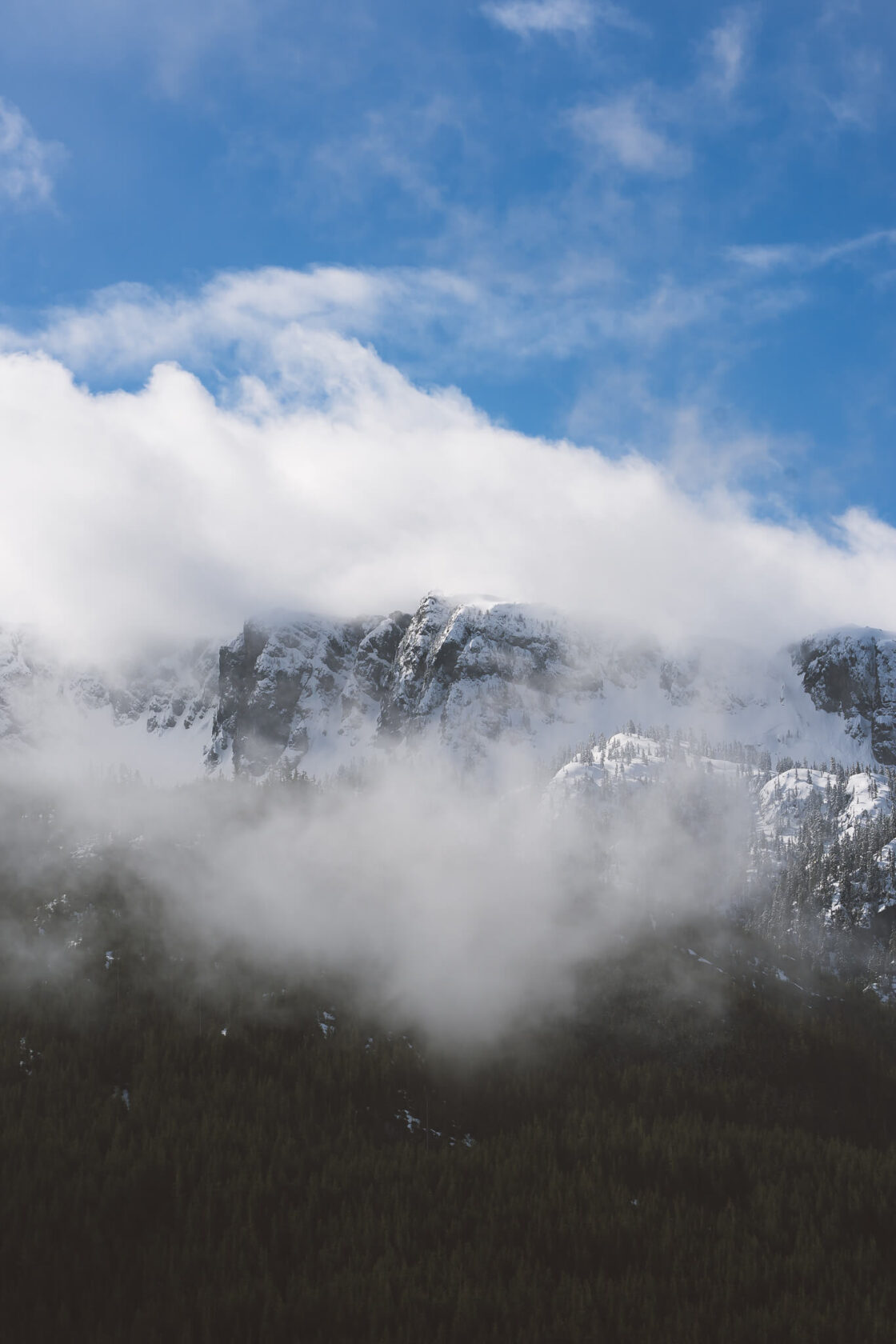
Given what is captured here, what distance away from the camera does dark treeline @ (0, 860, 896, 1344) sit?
83.2 m

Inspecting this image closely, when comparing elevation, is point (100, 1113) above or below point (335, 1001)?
below

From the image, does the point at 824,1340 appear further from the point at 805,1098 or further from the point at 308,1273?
the point at 805,1098

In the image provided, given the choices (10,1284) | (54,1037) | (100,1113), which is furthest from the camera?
(54,1037)

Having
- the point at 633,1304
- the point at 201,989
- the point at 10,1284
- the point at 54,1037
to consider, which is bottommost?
the point at 10,1284

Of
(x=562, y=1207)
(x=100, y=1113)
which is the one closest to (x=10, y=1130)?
(x=100, y=1113)

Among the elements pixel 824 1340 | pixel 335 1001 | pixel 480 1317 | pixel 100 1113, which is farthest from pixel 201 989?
pixel 824 1340

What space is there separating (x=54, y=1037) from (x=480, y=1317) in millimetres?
73892

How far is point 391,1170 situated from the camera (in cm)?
10750

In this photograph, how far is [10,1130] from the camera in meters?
99.9

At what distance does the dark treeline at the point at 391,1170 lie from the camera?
83250mm

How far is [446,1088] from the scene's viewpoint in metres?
143

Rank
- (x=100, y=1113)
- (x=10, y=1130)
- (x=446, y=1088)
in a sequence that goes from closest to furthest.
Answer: (x=10, y=1130)
(x=100, y=1113)
(x=446, y=1088)

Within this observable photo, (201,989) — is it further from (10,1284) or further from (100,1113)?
(10,1284)

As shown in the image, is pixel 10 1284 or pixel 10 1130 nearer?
pixel 10 1284
